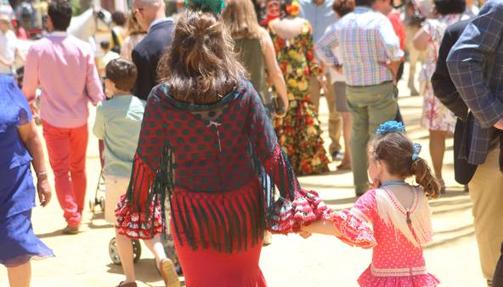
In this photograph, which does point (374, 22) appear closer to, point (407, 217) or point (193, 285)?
point (407, 217)

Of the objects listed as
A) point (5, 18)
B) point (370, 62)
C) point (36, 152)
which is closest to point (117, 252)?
point (36, 152)

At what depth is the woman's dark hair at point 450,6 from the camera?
9312mm

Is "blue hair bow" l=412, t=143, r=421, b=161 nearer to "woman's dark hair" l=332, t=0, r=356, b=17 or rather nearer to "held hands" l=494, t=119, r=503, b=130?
"held hands" l=494, t=119, r=503, b=130

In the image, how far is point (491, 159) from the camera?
518 cm

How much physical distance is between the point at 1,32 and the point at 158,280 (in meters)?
7.83

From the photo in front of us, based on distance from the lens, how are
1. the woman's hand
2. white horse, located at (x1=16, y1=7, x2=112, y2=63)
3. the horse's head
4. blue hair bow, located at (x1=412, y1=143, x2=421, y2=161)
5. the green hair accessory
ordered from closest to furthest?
the green hair accessory < blue hair bow, located at (x1=412, y1=143, x2=421, y2=161) < the woman's hand < white horse, located at (x1=16, y1=7, x2=112, y2=63) < the horse's head

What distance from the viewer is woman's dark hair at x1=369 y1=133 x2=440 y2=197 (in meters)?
4.79

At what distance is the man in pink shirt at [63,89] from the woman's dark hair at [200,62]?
14.6ft

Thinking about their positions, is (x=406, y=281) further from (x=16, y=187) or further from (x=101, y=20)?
(x=101, y=20)

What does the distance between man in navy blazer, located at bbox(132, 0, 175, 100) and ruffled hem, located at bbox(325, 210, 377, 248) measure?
2887 millimetres

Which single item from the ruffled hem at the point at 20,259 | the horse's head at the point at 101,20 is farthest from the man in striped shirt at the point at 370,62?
the horse's head at the point at 101,20

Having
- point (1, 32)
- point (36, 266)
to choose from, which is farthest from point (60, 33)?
point (1, 32)

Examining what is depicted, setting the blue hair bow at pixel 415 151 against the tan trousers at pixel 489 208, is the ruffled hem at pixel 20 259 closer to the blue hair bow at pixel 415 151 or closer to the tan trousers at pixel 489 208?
the blue hair bow at pixel 415 151

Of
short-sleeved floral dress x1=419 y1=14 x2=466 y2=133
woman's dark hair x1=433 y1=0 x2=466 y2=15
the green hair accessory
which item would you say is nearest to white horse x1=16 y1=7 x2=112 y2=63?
short-sleeved floral dress x1=419 y1=14 x2=466 y2=133
